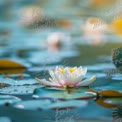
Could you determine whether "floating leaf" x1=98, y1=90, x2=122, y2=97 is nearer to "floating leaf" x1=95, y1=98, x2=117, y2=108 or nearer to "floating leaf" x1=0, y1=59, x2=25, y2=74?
"floating leaf" x1=95, y1=98, x2=117, y2=108

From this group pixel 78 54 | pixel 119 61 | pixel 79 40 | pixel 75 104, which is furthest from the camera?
pixel 79 40

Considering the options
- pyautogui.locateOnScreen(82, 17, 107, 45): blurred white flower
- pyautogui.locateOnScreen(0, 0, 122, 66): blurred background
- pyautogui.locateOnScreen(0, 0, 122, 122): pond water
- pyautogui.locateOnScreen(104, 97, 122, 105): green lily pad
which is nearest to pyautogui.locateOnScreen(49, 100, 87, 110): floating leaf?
pyautogui.locateOnScreen(0, 0, 122, 122): pond water

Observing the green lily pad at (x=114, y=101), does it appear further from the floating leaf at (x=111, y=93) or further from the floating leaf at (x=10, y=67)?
the floating leaf at (x=10, y=67)

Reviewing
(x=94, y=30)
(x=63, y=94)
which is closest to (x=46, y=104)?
(x=63, y=94)

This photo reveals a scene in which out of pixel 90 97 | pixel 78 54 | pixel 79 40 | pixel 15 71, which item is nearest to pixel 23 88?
pixel 90 97

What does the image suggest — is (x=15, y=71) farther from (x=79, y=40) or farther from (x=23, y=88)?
(x=79, y=40)

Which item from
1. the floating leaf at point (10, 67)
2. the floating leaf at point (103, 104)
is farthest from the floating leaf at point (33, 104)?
the floating leaf at point (10, 67)

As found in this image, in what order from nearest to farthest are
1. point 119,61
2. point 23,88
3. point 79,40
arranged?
point 23,88 → point 119,61 → point 79,40
